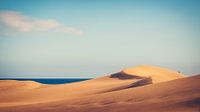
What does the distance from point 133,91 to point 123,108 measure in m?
3.01

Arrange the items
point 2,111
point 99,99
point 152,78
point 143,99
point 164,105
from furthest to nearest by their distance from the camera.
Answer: point 152,78, point 2,111, point 99,99, point 143,99, point 164,105

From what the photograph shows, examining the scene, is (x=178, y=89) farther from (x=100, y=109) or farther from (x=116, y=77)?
(x=116, y=77)

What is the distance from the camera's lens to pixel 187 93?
40.4 feet

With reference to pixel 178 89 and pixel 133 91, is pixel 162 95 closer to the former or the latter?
pixel 178 89

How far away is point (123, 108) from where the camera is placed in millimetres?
12414

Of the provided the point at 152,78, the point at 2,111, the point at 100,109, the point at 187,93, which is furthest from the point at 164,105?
the point at 152,78

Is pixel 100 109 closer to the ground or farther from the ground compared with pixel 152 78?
closer to the ground

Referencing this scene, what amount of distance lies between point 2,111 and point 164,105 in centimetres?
868

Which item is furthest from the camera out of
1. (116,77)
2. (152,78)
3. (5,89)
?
(116,77)

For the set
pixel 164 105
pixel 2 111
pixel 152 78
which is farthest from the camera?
pixel 152 78

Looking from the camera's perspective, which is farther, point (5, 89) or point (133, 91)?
point (5, 89)

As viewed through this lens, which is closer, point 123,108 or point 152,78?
point 123,108

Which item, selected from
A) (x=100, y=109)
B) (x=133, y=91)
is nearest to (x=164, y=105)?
(x=100, y=109)

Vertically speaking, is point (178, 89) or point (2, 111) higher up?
point (178, 89)
